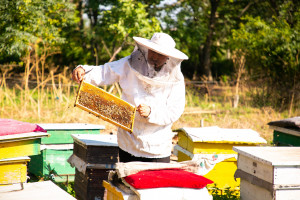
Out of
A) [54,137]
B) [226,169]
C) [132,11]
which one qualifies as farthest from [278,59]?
[54,137]

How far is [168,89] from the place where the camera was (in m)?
2.99

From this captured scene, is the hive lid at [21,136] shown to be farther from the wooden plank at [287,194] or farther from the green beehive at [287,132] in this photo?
the green beehive at [287,132]

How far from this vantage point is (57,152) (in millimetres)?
4523

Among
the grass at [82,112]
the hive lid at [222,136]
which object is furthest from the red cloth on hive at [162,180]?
the grass at [82,112]

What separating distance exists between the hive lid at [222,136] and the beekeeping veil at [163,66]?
1241mm

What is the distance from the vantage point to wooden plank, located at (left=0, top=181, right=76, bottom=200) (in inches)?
88.7

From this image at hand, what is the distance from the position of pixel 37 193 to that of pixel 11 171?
69 cm

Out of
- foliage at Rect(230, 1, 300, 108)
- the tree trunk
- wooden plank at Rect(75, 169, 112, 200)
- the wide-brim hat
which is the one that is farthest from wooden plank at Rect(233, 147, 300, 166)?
the tree trunk

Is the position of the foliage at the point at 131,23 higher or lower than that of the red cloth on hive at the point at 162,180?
higher

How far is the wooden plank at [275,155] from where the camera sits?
2.67 meters

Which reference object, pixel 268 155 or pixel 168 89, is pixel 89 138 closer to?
pixel 168 89

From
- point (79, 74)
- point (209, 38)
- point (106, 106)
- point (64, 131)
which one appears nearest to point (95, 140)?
point (64, 131)

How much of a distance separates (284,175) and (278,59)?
882 centimetres

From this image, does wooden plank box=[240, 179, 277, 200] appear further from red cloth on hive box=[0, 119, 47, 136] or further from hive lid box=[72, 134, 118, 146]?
red cloth on hive box=[0, 119, 47, 136]
